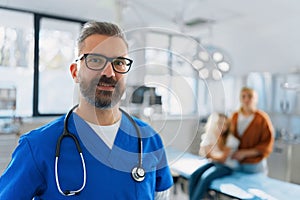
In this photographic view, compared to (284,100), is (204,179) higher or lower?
lower

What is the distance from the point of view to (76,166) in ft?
2.48

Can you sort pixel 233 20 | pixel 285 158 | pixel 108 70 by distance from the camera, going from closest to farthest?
pixel 108 70 < pixel 285 158 < pixel 233 20

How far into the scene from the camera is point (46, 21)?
1.43 metres

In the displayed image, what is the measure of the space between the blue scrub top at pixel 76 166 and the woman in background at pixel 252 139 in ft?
4.87

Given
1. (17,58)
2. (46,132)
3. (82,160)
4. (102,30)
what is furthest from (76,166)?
(17,58)

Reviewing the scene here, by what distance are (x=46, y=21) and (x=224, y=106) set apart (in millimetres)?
1004

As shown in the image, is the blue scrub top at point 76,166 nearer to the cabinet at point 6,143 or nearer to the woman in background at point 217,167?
the cabinet at point 6,143

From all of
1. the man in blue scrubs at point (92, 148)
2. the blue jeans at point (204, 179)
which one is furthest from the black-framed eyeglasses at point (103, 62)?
the blue jeans at point (204, 179)

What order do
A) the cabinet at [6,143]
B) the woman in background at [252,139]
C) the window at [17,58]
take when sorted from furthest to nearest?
the woman in background at [252,139]
the window at [17,58]
the cabinet at [6,143]

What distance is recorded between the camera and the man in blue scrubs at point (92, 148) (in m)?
0.73

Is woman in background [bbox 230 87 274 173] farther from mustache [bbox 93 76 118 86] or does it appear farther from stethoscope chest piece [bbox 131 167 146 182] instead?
mustache [bbox 93 76 118 86]

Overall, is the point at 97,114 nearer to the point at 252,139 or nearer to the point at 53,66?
the point at 53,66

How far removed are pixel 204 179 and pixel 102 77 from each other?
137 cm

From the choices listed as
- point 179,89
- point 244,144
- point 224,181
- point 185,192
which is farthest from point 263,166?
point 179,89
